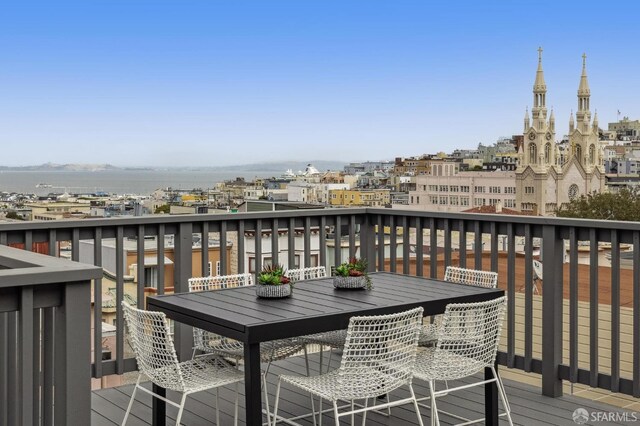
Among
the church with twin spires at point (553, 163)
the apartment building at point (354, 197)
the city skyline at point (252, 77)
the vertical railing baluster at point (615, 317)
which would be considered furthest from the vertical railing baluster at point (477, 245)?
the church with twin spires at point (553, 163)

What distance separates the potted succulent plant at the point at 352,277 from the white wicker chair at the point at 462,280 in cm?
63

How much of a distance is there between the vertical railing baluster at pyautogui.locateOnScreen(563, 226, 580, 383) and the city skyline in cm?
5775


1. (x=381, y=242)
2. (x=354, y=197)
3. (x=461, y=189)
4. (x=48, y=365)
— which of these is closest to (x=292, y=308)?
(x=48, y=365)

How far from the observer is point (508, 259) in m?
5.52

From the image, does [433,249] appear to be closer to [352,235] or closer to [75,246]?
[352,235]

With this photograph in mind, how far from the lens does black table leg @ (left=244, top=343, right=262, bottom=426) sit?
365 cm

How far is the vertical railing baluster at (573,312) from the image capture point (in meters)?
5.10

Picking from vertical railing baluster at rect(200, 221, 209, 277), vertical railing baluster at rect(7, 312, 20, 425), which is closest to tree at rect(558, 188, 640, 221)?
vertical railing baluster at rect(200, 221, 209, 277)

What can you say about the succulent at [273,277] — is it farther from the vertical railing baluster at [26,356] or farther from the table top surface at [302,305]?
the vertical railing baluster at [26,356]

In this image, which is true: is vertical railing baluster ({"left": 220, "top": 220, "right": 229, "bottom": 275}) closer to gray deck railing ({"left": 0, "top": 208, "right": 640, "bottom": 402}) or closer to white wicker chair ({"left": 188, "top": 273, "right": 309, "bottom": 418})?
gray deck railing ({"left": 0, "top": 208, "right": 640, "bottom": 402})

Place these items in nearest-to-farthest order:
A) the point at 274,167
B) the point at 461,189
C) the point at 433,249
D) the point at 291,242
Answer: the point at 433,249
the point at 291,242
the point at 274,167
the point at 461,189

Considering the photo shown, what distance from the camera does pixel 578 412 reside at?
15.9ft

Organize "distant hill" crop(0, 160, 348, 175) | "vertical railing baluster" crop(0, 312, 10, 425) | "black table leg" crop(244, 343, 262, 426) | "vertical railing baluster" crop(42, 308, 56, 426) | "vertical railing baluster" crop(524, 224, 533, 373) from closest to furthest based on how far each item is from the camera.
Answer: "vertical railing baluster" crop(42, 308, 56, 426) < "vertical railing baluster" crop(0, 312, 10, 425) < "black table leg" crop(244, 343, 262, 426) < "vertical railing baluster" crop(524, 224, 533, 373) < "distant hill" crop(0, 160, 348, 175)

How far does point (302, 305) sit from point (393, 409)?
1.25 metres
